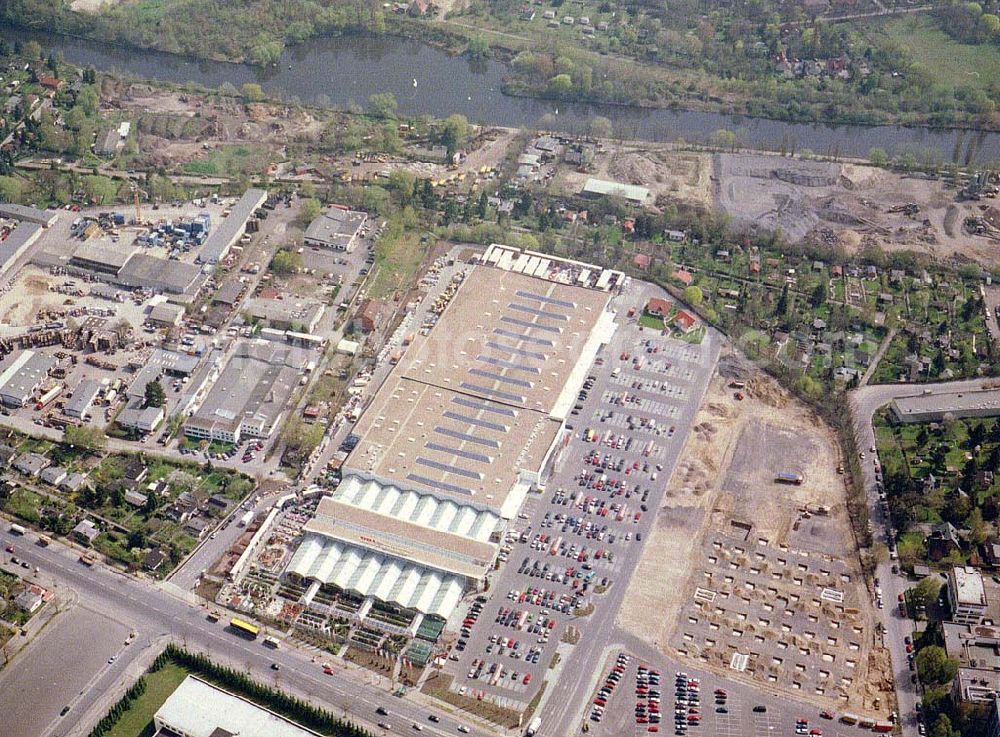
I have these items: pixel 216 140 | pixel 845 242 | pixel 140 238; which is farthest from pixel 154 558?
pixel 845 242

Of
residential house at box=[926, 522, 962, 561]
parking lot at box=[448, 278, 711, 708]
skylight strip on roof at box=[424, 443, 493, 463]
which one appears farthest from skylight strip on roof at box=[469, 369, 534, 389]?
residential house at box=[926, 522, 962, 561]

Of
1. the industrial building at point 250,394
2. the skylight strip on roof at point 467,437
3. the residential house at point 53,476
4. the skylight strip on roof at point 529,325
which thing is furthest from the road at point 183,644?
the skylight strip on roof at point 529,325

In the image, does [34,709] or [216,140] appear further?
[216,140]

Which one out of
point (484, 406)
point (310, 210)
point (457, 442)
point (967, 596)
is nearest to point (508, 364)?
point (484, 406)

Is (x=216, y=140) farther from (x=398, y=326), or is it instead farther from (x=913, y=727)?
(x=913, y=727)

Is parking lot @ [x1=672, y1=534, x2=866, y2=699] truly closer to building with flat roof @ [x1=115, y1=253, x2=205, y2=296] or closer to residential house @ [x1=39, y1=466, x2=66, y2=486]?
residential house @ [x1=39, y1=466, x2=66, y2=486]

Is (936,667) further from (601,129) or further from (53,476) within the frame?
(601,129)
